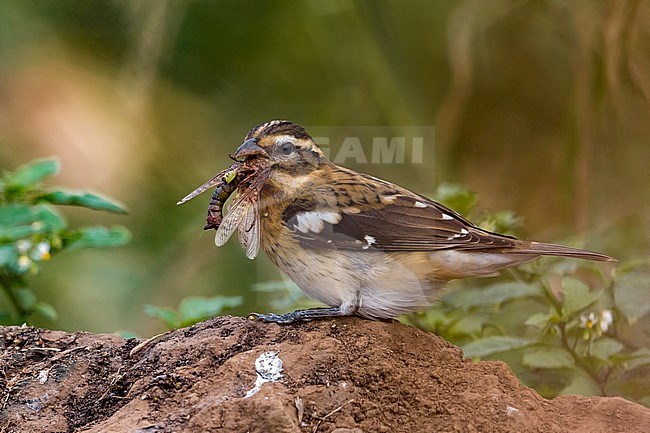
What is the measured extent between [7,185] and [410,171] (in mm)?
3817

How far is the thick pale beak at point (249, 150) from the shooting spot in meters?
4.57

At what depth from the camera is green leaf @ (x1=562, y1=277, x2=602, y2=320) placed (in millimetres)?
4980

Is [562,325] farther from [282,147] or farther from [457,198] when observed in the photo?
[282,147]

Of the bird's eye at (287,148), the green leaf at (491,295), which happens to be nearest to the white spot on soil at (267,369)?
→ the bird's eye at (287,148)

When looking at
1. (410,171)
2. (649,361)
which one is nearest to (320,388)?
(649,361)

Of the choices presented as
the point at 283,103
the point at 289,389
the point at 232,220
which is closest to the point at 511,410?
the point at 289,389

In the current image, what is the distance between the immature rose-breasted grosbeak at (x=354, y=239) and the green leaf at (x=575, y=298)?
55 centimetres

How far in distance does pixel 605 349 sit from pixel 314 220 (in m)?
1.68

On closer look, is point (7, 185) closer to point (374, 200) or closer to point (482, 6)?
point (374, 200)

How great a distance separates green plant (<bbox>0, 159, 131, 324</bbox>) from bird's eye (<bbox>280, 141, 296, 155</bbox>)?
1256 mm

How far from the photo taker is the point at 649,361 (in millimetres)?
4879

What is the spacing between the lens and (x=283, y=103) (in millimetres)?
9156

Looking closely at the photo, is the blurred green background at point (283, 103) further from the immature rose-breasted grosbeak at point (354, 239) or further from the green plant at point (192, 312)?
the immature rose-breasted grosbeak at point (354, 239)

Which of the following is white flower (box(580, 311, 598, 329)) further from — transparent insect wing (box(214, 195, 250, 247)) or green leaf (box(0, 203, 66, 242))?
green leaf (box(0, 203, 66, 242))
